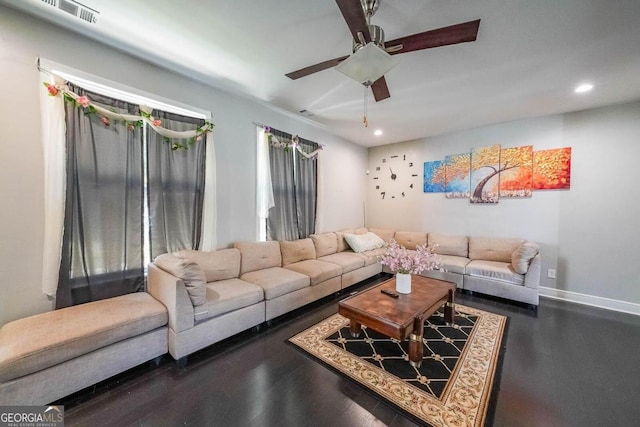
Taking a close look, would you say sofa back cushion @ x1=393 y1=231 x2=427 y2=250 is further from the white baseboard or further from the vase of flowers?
the vase of flowers

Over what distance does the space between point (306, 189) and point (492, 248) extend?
320 centimetres

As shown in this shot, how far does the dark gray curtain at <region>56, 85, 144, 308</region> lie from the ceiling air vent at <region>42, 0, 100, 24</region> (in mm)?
543

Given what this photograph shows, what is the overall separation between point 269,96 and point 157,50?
1.24 meters

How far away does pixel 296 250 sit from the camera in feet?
11.8

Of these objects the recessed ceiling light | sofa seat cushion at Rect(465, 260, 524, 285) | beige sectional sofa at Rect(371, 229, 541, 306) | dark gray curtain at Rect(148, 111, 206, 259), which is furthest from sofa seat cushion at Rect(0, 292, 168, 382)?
the recessed ceiling light

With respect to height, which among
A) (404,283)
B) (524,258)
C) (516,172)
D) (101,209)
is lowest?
(404,283)

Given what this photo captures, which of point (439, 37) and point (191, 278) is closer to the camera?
point (439, 37)

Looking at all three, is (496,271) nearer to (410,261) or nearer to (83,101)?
(410,261)

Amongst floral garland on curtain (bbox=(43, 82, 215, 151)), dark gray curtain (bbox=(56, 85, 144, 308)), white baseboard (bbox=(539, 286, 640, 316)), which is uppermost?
floral garland on curtain (bbox=(43, 82, 215, 151))

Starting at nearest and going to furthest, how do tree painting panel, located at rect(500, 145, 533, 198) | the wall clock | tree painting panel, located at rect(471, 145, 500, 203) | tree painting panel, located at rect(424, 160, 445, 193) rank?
1. tree painting panel, located at rect(500, 145, 533, 198)
2. tree painting panel, located at rect(471, 145, 500, 203)
3. tree painting panel, located at rect(424, 160, 445, 193)
4. the wall clock

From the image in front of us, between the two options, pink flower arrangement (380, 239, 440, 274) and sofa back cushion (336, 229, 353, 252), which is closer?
pink flower arrangement (380, 239, 440, 274)

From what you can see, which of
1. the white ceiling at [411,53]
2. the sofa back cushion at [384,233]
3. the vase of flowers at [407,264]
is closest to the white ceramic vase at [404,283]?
the vase of flowers at [407,264]

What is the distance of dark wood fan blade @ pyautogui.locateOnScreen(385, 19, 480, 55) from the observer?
151cm

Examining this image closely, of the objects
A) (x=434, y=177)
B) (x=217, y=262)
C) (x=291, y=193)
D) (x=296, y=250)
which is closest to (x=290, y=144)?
(x=291, y=193)
